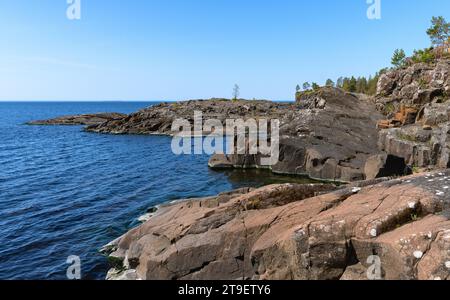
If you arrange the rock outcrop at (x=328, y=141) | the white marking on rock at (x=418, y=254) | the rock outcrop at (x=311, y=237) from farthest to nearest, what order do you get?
1. the rock outcrop at (x=328, y=141)
2. the rock outcrop at (x=311, y=237)
3. the white marking on rock at (x=418, y=254)

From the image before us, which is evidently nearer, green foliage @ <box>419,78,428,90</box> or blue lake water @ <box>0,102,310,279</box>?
blue lake water @ <box>0,102,310,279</box>

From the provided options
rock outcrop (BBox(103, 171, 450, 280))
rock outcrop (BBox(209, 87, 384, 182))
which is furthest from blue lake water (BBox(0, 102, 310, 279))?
rock outcrop (BBox(103, 171, 450, 280))

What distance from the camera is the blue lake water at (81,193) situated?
21.6 meters

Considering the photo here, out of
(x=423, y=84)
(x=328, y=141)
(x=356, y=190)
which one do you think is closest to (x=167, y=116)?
(x=328, y=141)

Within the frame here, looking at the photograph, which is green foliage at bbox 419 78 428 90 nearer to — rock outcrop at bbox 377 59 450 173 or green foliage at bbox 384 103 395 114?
rock outcrop at bbox 377 59 450 173

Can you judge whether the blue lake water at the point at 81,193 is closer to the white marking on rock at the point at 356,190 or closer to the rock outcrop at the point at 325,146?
the rock outcrop at the point at 325,146

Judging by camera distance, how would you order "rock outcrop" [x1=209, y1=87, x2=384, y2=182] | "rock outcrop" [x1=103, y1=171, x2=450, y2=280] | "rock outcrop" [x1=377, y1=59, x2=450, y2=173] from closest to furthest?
"rock outcrop" [x1=103, y1=171, x2=450, y2=280] < "rock outcrop" [x1=377, y1=59, x2=450, y2=173] < "rock outcrop" [x1=209, y1=87, x2=384, y2=182]

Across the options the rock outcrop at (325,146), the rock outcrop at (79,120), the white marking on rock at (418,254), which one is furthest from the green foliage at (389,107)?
the rock outcrop at (79,120)

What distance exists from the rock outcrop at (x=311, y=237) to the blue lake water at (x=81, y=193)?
498 cm

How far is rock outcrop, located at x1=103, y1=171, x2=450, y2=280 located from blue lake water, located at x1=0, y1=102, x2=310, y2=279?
4.98m

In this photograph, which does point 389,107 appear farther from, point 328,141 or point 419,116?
point 328,141

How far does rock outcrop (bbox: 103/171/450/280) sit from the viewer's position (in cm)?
1103

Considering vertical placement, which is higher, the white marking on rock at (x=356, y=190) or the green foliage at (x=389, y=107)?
the green foliage at (x=389, y=107)

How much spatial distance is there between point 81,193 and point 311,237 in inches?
1154
